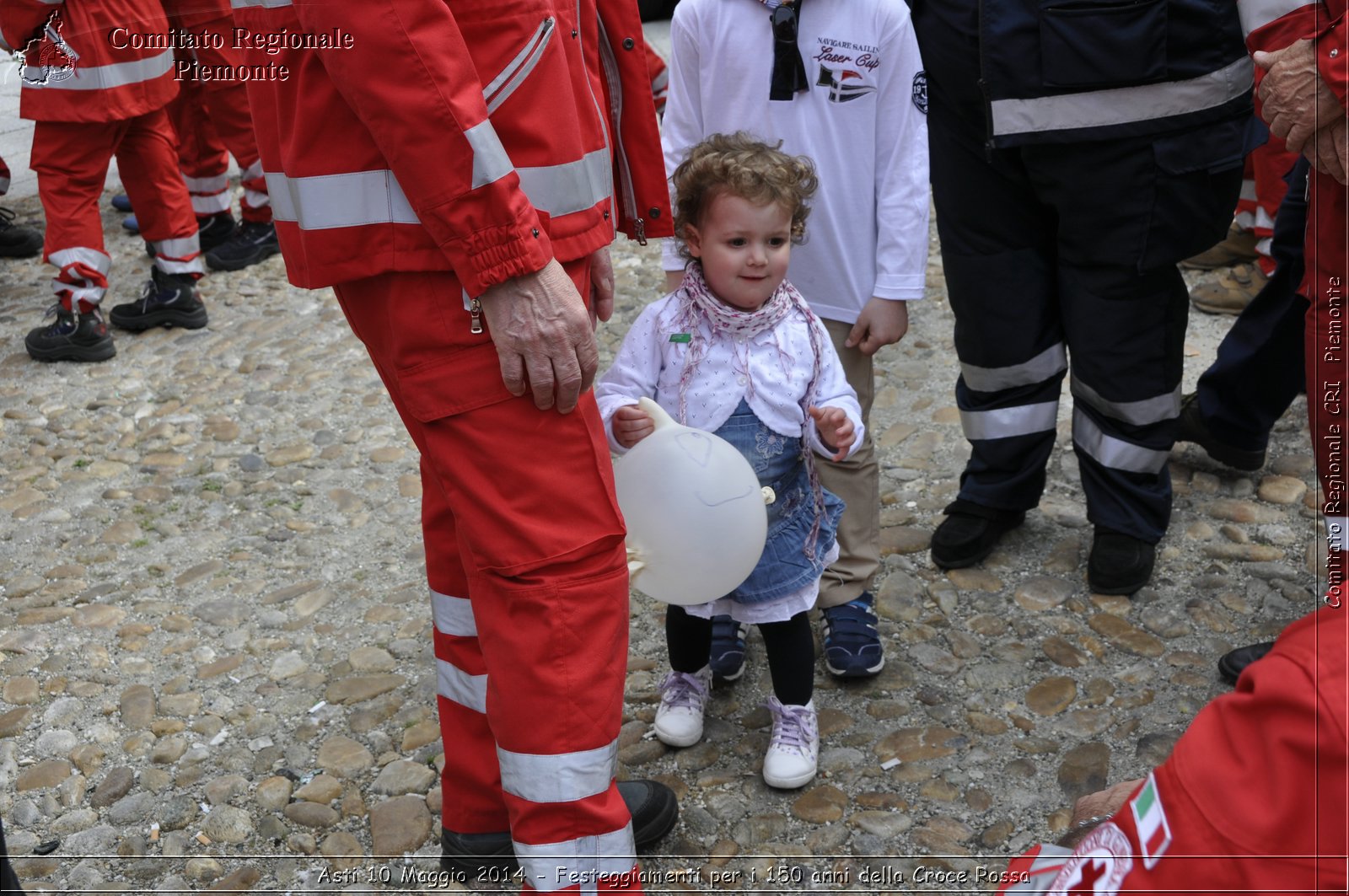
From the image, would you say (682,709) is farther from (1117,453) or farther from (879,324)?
A: (1117,453)

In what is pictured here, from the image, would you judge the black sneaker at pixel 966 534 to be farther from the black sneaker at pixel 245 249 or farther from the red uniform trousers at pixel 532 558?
the black sneaker at pixel 245 249

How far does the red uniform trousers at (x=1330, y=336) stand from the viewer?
2.58 metres

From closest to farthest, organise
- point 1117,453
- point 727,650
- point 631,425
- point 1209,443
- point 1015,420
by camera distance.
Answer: point 631,425 → point 727,650 → point 1117,453 → point 1015,420 → point 1209,443

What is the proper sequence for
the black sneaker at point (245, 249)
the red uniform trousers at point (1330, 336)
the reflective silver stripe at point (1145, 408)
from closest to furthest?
the red uniform trousers at point (1330, 336) < the reflective silver stripe at point (1145, 408) < the black sneaker at point (245, 249)

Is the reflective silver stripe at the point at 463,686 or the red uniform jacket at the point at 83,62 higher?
the red uniform jacket at the point at 83,62

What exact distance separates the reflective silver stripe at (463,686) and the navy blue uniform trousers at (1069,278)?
187cm

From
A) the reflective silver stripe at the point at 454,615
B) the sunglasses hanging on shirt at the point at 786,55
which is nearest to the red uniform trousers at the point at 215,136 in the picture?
the sunglasses hanging on shirt at the point at 786,55

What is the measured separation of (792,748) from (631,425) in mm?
896

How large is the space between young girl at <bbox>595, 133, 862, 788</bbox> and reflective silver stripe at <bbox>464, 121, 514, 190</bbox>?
0.81 meters

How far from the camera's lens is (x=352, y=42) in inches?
72.0

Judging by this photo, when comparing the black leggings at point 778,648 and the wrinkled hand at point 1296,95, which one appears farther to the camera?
the black leggings at point 778,648

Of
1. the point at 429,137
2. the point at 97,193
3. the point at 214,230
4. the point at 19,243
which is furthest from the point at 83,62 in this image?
the point at 429,137

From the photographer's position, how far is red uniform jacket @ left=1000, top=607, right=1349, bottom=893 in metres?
1.08

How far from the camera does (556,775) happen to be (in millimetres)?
2145
